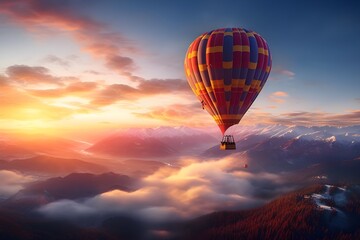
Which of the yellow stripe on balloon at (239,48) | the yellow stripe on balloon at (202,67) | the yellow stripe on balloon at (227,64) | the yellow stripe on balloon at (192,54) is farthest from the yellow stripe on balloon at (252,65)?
the yellow stripe on balloon at (192,54)

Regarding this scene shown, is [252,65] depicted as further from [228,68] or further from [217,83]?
[217,83]

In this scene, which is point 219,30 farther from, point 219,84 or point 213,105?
point 213,105

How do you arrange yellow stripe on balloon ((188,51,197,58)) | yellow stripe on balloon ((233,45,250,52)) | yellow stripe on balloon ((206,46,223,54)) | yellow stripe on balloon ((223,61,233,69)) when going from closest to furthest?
yellow stripe on balloon ((233,45,250,52))
yellow stripe on balloon ((206,46,223,54))
yellow stripe on balloon ((223,61,233,69))
yellow stripe on balloon ((188,51,197,58))

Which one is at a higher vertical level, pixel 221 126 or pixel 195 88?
pixel 195 88

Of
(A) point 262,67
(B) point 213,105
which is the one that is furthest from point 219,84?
(A) point 262,67

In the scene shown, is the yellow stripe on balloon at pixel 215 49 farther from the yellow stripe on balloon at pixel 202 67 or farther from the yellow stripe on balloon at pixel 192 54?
the yellow stripe on balloon at pixel 192 54

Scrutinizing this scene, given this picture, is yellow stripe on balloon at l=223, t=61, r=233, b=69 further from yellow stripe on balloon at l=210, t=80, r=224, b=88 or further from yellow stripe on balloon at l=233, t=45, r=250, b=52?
yellow stripe on balloon at l=210, t=80, r=224, b=88

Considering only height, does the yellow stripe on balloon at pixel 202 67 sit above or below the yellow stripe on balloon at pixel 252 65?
above

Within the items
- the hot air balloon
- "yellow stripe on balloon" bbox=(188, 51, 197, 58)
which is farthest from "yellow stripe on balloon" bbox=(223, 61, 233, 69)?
"yellow stripe on balloon" bbox=(188, 51, 197, 58)
